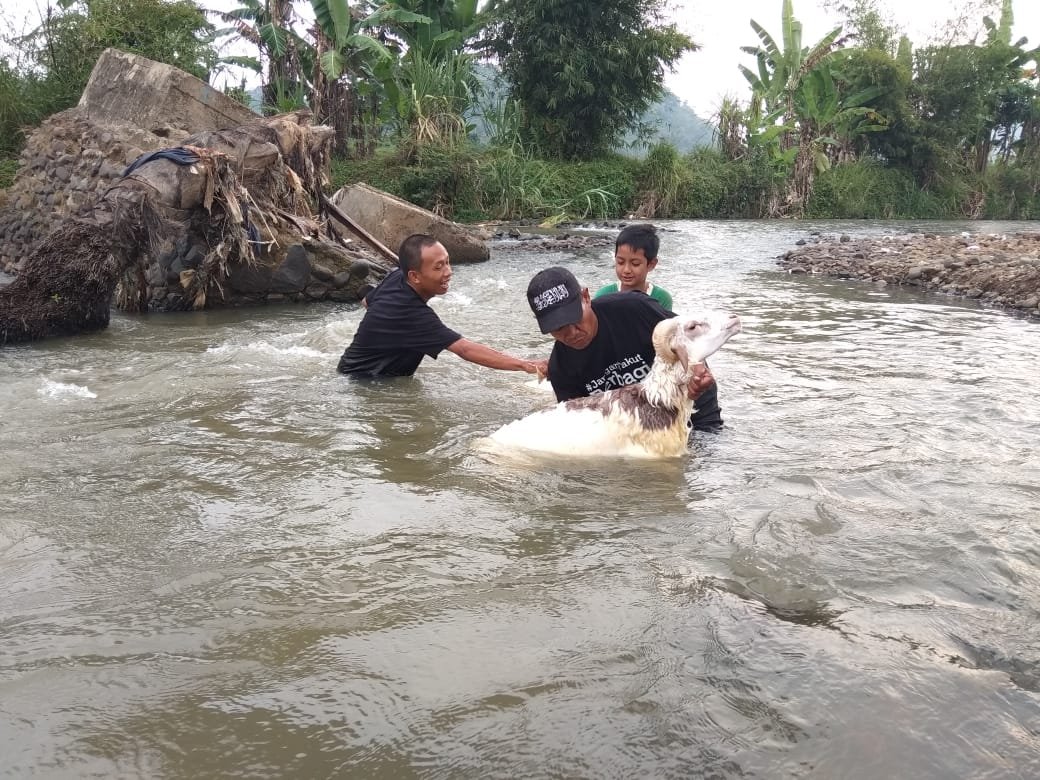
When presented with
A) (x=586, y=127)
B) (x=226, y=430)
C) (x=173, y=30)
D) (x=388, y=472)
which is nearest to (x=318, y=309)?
(x=226, y=430)

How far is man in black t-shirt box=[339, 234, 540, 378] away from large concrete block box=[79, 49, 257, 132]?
7.77m

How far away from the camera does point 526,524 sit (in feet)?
13.2

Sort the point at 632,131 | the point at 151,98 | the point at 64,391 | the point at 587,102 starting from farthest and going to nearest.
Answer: the point at 632,131
the point at 587,102
the point at 151,98
the point at 64,391

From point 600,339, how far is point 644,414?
1.90 ft

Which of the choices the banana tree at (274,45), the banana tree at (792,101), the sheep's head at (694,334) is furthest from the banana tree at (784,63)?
the sheep's head at (694,334)

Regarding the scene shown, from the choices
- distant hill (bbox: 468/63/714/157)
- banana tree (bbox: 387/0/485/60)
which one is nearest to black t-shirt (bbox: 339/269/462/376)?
banana tree (bbox: 387/0/485/60)

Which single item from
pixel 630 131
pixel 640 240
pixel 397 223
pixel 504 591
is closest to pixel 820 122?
pixel 630 131

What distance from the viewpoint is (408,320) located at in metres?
6.91

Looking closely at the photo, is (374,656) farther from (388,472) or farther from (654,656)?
(388,472)

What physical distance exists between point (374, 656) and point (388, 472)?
209 cm

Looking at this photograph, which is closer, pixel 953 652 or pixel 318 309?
pixel 953 652

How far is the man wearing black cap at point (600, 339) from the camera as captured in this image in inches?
186

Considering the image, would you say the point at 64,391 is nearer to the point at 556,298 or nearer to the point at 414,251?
the point at 414,251

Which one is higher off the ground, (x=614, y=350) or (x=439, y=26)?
(x=439, y=26)
